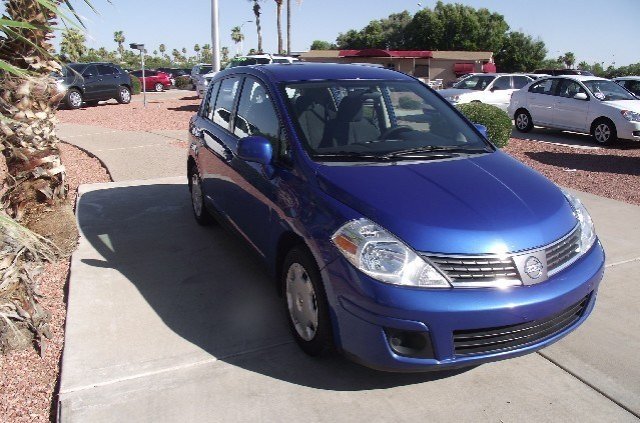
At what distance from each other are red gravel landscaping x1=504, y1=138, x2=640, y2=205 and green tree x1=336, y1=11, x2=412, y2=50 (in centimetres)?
6027

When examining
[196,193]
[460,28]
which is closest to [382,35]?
[460,28]

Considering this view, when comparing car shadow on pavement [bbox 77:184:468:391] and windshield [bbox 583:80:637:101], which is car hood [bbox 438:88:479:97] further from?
car shadow on pavement [bbox 77:184:468:391]

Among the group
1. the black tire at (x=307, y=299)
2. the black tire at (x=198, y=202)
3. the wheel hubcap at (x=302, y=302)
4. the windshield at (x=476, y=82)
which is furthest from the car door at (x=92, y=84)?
the wheel hubcap at (x=302, y=302)

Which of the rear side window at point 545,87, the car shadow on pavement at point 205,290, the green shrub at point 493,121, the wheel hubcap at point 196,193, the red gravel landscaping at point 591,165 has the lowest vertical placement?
the car shadow on pavement at point 205,290

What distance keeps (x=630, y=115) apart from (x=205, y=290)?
10.7 m

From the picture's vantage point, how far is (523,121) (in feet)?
48.2

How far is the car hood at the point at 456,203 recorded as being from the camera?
9.70ft

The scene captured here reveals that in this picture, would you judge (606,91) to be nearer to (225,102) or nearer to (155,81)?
(225,102)

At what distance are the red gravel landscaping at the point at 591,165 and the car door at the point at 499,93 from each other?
3525 millimetres

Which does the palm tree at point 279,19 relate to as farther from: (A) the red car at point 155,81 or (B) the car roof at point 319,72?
(B) the car roof at point 319,72

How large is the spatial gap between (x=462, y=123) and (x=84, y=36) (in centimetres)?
287

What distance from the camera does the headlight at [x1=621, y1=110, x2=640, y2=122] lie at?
39.2 feet

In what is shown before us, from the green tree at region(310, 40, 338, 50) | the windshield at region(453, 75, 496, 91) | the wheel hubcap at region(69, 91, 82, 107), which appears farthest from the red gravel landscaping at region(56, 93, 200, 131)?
the green tree at region(310, 40, 338, 50)

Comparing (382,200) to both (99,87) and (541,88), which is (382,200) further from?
(99,87)
